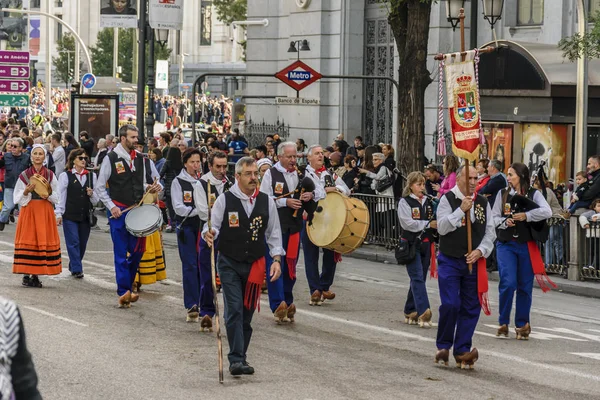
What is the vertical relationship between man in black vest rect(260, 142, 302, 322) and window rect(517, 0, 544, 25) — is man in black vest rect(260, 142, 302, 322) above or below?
below

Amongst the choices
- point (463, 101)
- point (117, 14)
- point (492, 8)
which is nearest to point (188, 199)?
point (463, 101)

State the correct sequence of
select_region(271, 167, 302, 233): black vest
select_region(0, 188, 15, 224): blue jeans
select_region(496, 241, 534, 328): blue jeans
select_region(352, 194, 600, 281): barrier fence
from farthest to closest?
select_region(0, 188, 15, 224): blue jeans
select_region(352, 194, 600, 281): barrier fence
select_region(271, 167, 302, 233): black vest
select_region(496, 241, 534, 328): blue jeans

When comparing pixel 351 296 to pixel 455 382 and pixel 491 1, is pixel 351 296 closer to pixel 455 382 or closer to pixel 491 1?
pixel 455 382

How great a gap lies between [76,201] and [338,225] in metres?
4.13

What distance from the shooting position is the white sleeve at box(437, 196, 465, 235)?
36.5 ft

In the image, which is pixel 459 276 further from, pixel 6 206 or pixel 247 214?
pixel 6 206

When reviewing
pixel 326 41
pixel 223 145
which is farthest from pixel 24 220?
pixel 326 41

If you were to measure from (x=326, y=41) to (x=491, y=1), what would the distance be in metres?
13.7

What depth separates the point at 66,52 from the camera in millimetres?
96250

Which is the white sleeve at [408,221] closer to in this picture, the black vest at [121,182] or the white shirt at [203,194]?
the white shirt at [203,194]

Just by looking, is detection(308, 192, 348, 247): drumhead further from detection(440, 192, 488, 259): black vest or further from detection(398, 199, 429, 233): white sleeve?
detection(440, 192, 488, 259): black vest

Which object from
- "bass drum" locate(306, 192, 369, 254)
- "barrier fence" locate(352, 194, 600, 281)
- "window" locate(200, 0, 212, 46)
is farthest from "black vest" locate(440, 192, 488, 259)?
"window" locate(200, 0, 212, 46)

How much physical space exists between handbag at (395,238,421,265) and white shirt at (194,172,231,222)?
1950 mm

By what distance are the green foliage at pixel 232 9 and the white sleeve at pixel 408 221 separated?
44597mm
